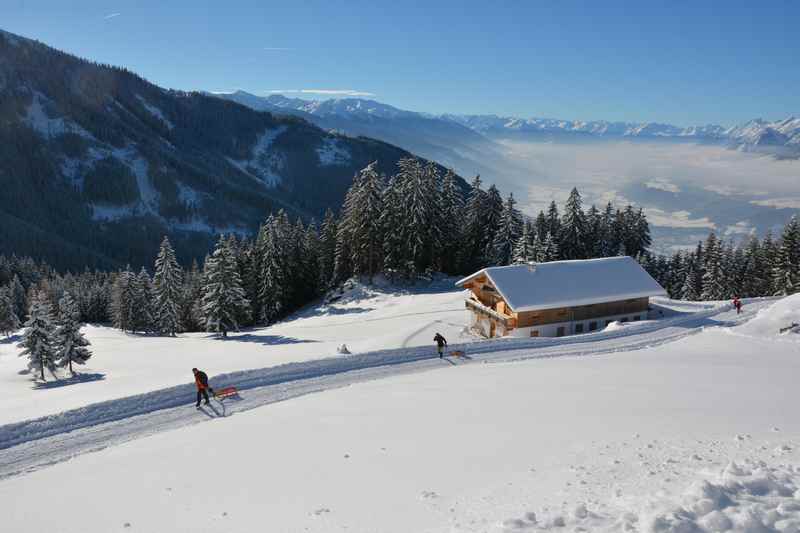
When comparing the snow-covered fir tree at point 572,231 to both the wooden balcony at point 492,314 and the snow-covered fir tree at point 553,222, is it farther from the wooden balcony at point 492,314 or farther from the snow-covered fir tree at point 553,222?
the wooden balcony at point 492,314

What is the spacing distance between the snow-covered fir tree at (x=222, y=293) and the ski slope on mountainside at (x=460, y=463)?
30.5 metres

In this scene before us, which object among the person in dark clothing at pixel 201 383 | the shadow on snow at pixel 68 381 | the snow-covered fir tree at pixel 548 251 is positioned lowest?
the shadow on snow at pixel 68 381

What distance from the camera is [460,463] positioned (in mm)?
13109

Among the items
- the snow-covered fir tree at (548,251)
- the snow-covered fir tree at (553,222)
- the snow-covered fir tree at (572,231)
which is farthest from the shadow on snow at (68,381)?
the snow-covered fir tree at (572,231)

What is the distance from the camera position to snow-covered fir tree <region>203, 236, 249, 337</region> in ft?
161

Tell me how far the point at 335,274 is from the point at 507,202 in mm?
24397

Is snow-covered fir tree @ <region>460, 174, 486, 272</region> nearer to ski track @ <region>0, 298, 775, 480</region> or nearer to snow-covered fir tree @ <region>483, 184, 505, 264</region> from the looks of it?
snow-covered fir tree @ <region>483, 184, 505, 264</region>

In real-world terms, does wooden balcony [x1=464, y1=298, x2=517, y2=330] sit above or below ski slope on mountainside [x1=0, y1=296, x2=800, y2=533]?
above

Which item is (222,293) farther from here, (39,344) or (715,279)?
(715,279)

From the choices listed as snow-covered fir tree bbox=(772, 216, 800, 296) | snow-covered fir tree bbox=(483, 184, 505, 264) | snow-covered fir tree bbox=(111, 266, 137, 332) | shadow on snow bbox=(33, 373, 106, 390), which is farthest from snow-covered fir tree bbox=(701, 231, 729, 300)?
snow-covered fir tree bbox=(111, 266, 137, 332)

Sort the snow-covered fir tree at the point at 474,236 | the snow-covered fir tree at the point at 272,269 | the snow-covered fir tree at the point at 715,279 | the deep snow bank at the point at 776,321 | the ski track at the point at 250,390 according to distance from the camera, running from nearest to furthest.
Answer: the ski track at the point at 250,390
the deep snow bank at the point at 776,321
the snow-covered fir tree at the point at 272,269
the snow-covered fir tree at the point at 715,279
the snow-covered fir tree at the point at 474,236

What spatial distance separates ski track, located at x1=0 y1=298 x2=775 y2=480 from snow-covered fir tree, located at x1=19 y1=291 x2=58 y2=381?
26.1 m

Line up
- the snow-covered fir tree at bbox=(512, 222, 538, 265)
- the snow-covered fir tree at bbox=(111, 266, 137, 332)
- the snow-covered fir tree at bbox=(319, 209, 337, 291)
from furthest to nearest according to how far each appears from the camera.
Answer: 1. the snow-covered fir tree at bbox=(319, 209, 337, 291)
2. the snow-covered fir tree at bbox=(111, 266, 137, 332)
3. the snow-covered fir tree at bbox=(512, 222, 538, 265)

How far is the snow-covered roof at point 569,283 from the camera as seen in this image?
36531mm
